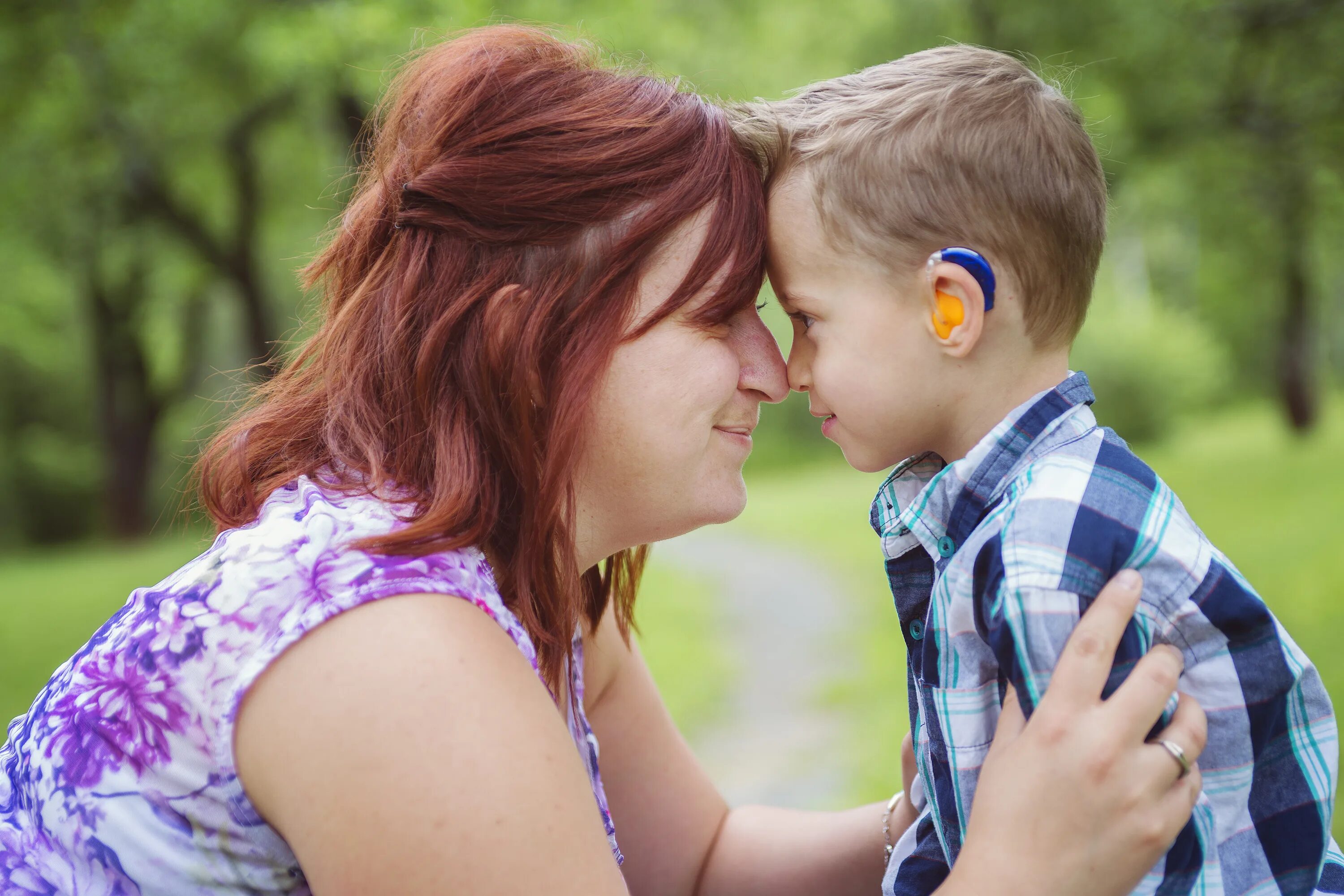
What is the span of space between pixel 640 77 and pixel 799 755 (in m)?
4.31

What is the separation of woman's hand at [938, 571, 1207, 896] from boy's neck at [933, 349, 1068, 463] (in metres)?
0.42

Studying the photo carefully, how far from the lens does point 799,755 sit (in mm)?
5559

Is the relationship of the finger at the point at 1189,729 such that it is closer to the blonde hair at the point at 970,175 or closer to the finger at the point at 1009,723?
the finger at the point at 1009,723

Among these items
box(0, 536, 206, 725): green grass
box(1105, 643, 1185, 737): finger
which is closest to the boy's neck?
box(1105, 643, 1185, 737): finger

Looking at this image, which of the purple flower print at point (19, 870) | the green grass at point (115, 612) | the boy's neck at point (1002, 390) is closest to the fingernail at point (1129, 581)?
the boy's neck at point (1002, 390)

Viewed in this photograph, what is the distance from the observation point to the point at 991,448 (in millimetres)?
1681

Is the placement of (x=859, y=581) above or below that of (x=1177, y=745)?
below

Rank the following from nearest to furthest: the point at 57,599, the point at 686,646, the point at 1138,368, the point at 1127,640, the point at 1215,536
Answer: the point at 1127,640 → the point at 686,646 → the point at 1215,536 → the point at 57,599 → the point at 1138,368

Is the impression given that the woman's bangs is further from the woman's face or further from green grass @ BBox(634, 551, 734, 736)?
green grass @ BBox(634, 551, 734, 736)

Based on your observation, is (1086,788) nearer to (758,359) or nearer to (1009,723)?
(1009,723)

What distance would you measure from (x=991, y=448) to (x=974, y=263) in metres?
0.27

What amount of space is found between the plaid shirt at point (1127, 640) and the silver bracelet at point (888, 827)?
0.33 metres

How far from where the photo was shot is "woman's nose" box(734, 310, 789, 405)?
1834 millimetres

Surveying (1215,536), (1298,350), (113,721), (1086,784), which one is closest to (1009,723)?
(1086,784)
